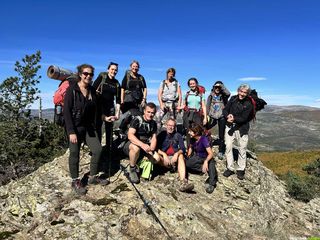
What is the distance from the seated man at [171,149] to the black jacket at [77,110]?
90.7 inches

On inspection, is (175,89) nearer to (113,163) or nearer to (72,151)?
(113,163)

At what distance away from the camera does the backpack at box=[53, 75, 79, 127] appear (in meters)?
7.40

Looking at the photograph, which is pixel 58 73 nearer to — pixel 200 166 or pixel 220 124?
pixel 200 166

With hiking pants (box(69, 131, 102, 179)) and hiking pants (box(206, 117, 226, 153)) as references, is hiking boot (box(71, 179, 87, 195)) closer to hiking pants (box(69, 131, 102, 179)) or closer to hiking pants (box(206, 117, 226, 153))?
hiking pants (box(69, 131, 102, 179))

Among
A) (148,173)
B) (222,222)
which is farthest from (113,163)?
(222,222)

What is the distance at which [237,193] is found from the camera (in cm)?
961

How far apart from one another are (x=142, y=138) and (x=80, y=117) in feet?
6.35

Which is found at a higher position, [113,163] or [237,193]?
[113,163]

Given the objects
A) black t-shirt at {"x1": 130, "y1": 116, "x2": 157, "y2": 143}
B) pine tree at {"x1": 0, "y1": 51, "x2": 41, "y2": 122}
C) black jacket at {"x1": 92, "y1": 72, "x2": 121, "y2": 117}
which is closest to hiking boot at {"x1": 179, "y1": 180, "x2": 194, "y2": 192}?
black t-shirt at {"x1": 130, "y1": 116, "x2": 157, "y2": 143}

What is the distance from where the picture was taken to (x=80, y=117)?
7270 mm

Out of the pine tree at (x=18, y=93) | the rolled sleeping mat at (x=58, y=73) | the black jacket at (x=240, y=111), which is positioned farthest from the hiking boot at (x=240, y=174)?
the pine tree at (x=18, y=93)

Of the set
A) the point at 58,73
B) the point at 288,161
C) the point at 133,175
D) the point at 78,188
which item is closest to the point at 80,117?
the point at 58,73

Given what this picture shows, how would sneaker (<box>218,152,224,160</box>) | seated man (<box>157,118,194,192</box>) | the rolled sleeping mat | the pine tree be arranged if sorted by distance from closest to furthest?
1. the rolled sleeping mat
2. seated man (<box>157,118,194,192</box>)
3. sneaker (<box>218,152,224,160</box>)
4. the pine tree

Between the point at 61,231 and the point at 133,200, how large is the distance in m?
1.80
